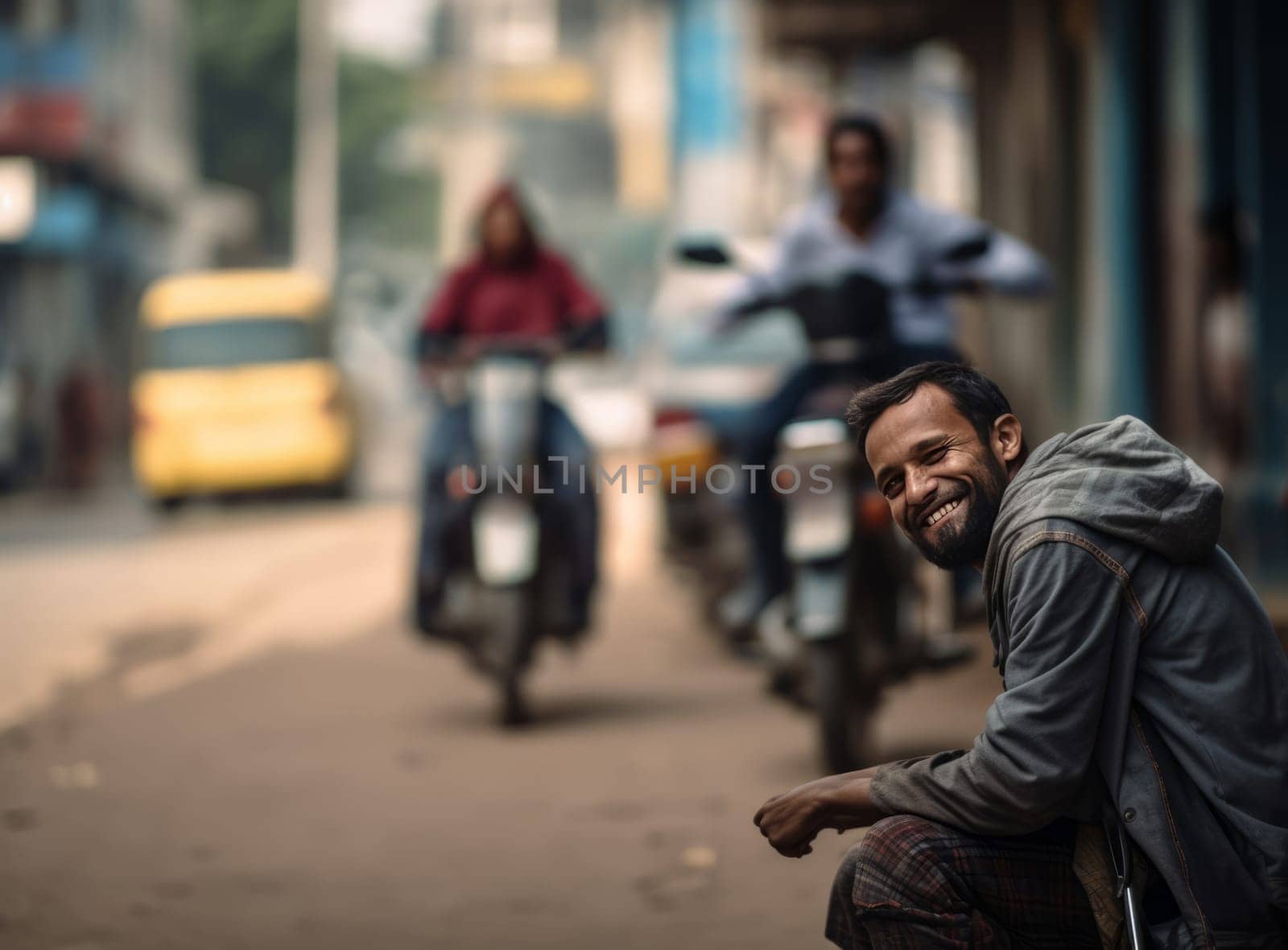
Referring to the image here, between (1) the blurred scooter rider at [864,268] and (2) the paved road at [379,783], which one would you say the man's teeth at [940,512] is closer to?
(2) the paved road at [379,783]

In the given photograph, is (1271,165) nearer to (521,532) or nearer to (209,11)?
(521,532)

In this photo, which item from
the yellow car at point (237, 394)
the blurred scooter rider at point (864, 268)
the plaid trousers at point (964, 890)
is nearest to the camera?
the plaid trousers at point (964, 890)

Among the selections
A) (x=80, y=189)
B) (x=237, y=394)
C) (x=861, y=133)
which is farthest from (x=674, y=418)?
(x=80, y=189)

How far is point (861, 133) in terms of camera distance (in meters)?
6.01

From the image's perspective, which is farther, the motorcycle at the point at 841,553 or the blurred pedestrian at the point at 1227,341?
Result: the blurred pedestrian at the point at 1227,341

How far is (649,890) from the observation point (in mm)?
4496

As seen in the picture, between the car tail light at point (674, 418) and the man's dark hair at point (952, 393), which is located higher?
the man's dark hair at point (952, 393)

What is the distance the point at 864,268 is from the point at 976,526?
11.3 feet

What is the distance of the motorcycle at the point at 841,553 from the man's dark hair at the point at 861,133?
1.43 ft

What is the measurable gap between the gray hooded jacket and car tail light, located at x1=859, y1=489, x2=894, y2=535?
324 centimetres

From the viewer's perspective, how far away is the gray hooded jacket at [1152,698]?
2.28m

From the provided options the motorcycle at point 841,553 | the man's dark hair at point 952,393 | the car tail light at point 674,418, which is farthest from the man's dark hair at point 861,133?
the man's dark hair at point 952,393

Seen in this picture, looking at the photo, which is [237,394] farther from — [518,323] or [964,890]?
[964,890]

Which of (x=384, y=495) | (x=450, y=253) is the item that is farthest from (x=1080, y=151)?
(x=450, y=253)
